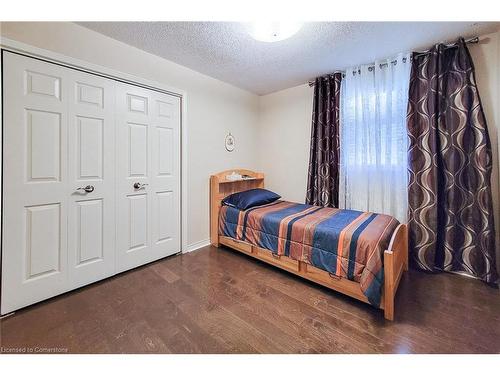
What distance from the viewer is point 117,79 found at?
2.11 m

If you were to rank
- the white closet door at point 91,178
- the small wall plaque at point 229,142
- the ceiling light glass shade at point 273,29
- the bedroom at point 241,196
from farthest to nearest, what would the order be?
1. the small wall plaque at point 229,142
2. the white closet door at point 91,178
3. the ceiling light glass shade at point 273,29
4. the bedroom at point 241,196

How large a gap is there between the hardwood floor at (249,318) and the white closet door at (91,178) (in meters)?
0.26

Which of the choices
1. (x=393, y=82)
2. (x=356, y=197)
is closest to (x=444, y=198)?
(x=356, y=197)

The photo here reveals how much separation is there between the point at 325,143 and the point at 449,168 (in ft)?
4.41

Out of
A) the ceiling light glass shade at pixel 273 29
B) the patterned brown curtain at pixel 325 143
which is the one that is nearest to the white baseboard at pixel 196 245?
the patterned brown curtain at pixel 325 143

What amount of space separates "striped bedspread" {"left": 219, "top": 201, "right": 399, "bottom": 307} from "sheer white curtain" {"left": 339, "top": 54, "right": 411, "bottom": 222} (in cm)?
41

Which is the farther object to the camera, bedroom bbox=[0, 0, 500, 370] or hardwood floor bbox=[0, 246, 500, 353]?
bedroom bbox=[0, 0, 500, 370]

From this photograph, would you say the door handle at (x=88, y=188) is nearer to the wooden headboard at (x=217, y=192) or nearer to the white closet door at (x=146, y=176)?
the white closet door at (x=146, y=176)

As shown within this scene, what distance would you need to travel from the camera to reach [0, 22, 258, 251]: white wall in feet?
5.79

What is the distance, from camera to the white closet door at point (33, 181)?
1573mm

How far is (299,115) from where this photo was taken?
3348 mm

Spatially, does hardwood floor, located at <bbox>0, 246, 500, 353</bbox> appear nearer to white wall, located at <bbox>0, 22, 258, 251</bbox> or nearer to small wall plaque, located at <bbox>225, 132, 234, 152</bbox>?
white wall, located at <bbox>0, 22, 258, 251</bbox>

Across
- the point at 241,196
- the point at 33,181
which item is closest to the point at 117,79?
the point at 33,181

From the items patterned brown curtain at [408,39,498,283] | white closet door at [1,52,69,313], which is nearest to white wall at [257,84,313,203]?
patterned brown curtain at [408,39,498,283]
